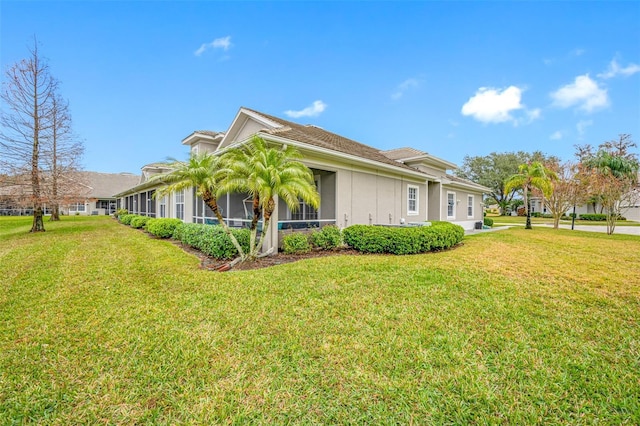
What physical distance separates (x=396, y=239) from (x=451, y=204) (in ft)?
40.5

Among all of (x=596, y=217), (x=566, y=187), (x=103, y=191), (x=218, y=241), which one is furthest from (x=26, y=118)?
(x=596, y=217)

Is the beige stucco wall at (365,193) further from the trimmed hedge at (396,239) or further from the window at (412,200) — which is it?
the trimmed hedge at (396,239)

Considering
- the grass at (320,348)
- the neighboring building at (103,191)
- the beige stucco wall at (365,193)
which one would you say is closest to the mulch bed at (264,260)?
the grass at (320,348)

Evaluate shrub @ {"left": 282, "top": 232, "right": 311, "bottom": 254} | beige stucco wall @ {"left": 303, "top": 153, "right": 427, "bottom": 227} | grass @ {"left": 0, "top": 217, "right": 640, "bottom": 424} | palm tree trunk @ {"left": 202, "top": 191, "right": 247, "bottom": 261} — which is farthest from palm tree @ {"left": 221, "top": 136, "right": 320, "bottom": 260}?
beige stucco wall @ {"left": 303, "top": 153, "right": 427, "bottom": 227}

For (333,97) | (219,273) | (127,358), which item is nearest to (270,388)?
(127,358)

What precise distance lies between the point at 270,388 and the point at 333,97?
66.1 feet

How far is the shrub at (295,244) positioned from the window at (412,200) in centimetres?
736

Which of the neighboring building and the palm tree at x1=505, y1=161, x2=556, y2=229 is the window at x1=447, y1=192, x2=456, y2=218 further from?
the neighboring building

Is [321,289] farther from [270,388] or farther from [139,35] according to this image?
[139,35]

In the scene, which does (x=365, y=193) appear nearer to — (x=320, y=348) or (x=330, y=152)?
(x=330, y=152)

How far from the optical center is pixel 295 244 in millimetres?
8875

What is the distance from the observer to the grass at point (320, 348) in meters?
2.47

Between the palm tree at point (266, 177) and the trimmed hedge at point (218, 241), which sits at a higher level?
the palm tree at point (266, 177)

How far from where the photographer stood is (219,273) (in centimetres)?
656
